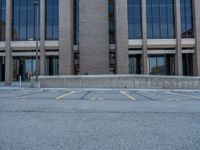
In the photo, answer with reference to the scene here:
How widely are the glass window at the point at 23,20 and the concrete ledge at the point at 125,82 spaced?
1391 cm

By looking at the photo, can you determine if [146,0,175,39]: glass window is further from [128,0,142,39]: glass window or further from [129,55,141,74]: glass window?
[129,55,141,74]: glass window

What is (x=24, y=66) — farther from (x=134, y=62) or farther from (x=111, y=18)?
(x=134, y=62)

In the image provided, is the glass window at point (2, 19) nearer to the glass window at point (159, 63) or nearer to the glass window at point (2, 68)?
the glass window at point (2, 68)

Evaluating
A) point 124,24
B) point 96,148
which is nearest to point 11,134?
point 96,148

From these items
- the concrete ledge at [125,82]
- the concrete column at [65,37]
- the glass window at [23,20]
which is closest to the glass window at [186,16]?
the concrete ledge at [125,82]

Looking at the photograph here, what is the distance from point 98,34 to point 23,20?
13752mm

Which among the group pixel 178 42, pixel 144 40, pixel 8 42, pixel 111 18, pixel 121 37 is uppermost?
pixel 111 18

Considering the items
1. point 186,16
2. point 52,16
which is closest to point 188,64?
point 186,16

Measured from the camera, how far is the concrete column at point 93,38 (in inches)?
1372

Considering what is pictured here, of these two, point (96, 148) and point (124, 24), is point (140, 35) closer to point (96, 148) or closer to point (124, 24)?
point (124, 24)

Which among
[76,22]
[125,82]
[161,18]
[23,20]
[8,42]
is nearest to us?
[125,82]

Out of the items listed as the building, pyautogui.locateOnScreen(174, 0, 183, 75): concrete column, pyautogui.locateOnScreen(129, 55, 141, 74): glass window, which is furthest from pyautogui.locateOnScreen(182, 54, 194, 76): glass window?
pyautogui.locateOnScreen(129, 55, 141, 74): glass window

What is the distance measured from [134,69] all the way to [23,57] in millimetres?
20758

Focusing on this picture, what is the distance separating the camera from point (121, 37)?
33.3m
